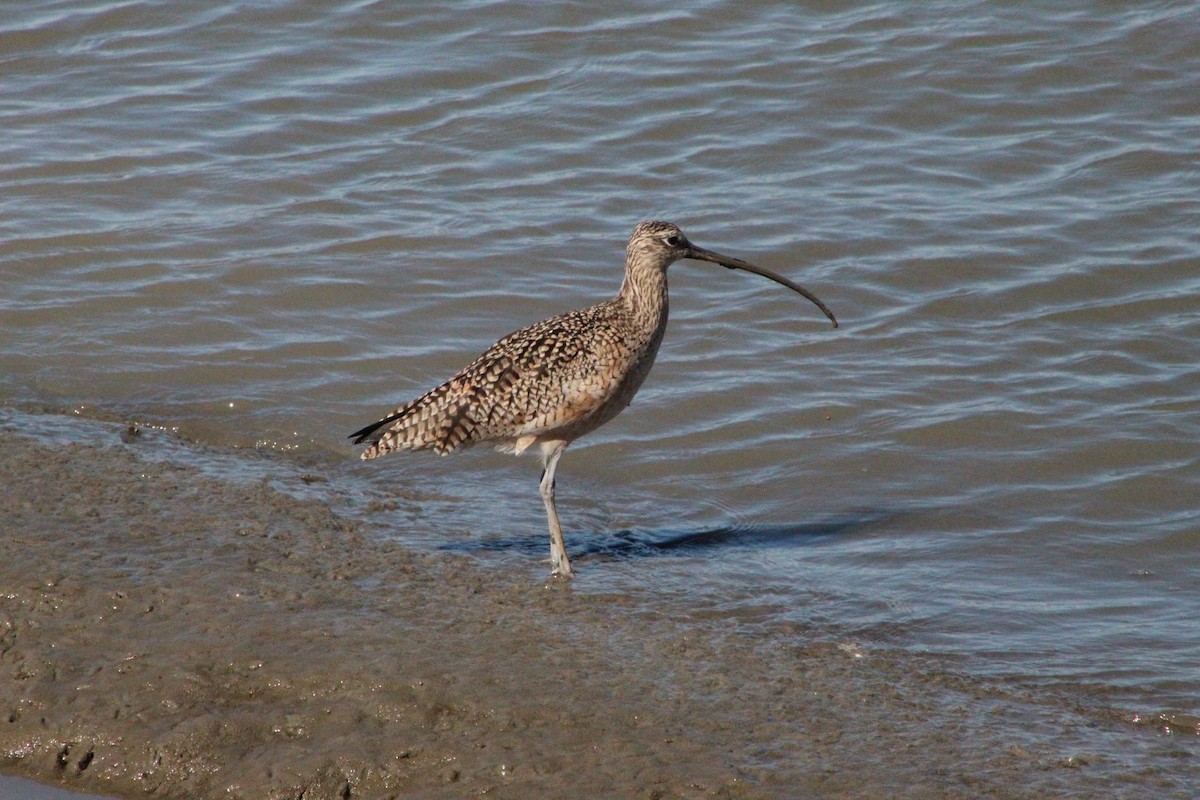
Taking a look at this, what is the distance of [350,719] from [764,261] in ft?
17.6

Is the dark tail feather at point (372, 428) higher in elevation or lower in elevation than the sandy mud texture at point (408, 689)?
higher

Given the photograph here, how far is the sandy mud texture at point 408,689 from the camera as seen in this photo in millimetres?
4230

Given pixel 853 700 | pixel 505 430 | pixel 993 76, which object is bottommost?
pixel 853 700

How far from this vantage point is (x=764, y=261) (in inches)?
365

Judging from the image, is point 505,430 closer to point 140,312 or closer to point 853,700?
point 853,700

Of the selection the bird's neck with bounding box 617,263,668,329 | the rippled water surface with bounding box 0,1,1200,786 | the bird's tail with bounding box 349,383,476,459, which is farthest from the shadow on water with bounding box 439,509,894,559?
the bird's neck with bounding box 617,263,668,329

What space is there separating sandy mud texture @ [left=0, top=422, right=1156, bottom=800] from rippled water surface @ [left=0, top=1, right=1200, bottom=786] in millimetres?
516

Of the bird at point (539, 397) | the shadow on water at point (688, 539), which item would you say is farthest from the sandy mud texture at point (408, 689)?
the bird at point (539, 397)

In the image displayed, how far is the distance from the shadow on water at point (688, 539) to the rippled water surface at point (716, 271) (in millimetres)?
25

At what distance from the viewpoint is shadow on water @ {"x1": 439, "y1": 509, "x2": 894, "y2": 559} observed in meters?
6.20

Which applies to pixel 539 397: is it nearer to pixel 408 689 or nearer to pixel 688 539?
pixel 688 539

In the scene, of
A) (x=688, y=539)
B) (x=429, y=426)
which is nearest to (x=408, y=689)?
(x=429, y=426)

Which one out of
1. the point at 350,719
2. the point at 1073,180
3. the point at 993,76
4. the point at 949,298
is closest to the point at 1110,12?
the point at 993,76

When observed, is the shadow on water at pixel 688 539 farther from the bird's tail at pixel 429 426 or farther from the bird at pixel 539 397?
the bird's tail at pixel 429 426
